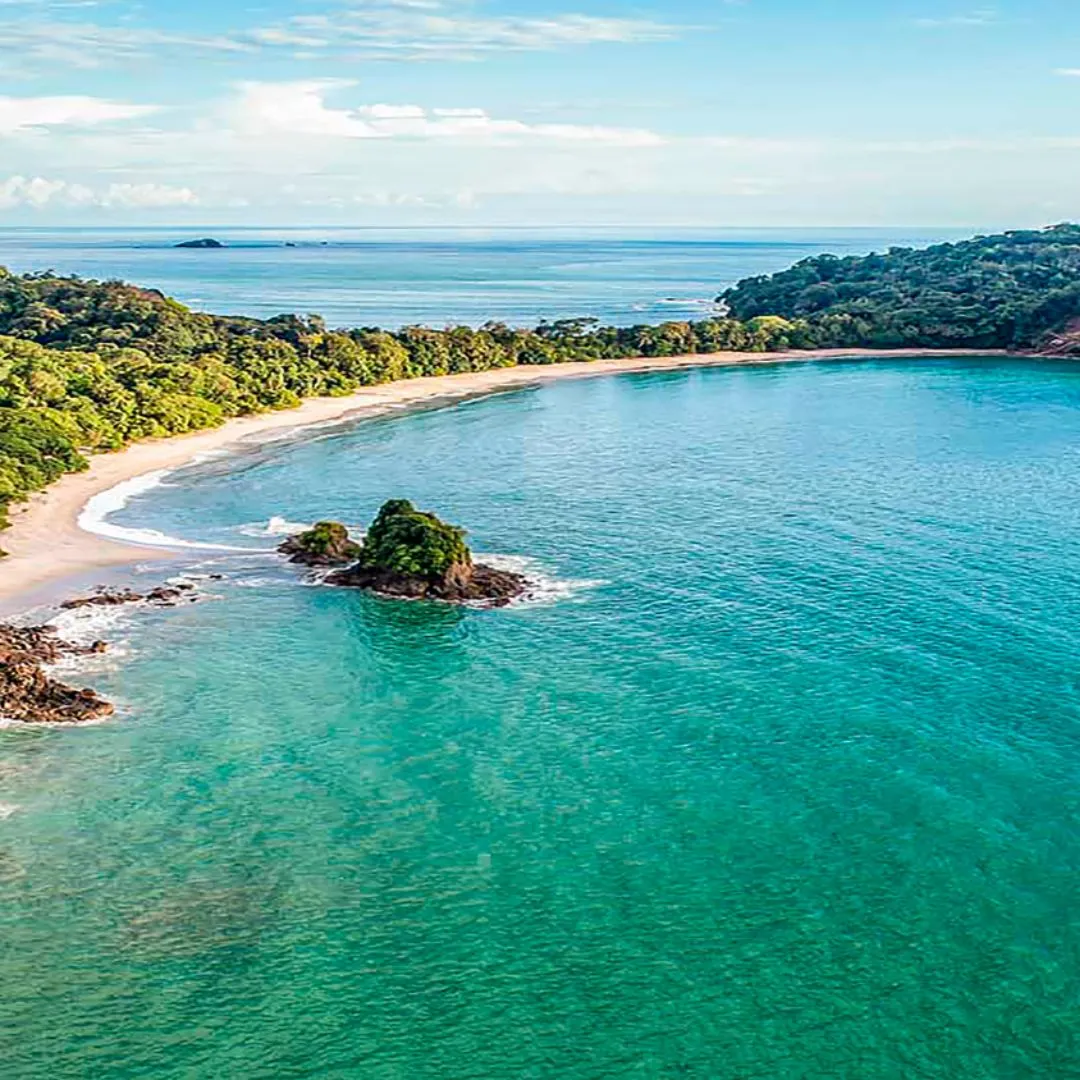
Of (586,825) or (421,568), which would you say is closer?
(586,825)

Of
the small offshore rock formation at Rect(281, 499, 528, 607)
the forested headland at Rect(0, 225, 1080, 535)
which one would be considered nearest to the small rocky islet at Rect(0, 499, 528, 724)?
the small offshore rock formation at Rect(281, 499, 528, 607)

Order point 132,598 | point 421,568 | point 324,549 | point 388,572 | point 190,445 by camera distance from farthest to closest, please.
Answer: point 190,445
point 324,549
point 388,572
point 421,568
point 132,598

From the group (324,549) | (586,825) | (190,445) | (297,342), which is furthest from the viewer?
(297,342)

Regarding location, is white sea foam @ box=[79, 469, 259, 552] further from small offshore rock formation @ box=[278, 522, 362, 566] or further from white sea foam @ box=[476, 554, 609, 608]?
white sea foam @ box=[476, 554, 609, 608]

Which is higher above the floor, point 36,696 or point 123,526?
point 123,526

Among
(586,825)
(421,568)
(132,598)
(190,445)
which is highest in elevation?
(190,445)

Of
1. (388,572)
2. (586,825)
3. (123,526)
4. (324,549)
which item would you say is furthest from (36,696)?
(123,526)

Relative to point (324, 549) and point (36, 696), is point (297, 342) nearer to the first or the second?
point (324, 549)
